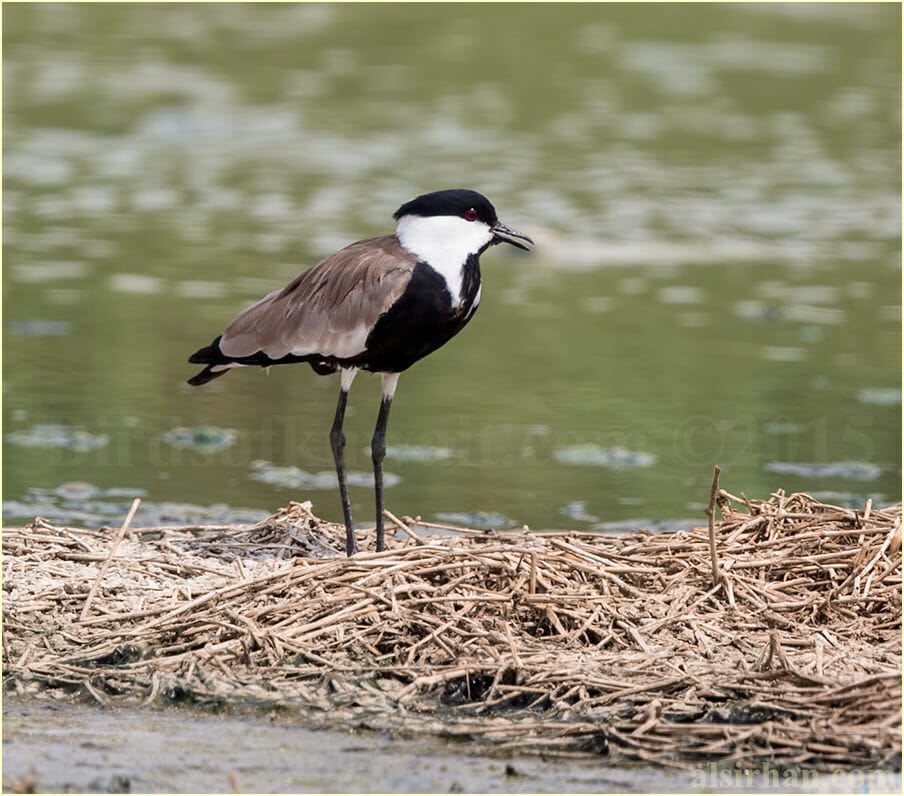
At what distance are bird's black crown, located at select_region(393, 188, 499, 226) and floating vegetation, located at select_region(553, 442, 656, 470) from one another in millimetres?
2879

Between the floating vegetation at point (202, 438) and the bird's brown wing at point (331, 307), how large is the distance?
2.47 meters

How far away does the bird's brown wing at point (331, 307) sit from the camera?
684 cm

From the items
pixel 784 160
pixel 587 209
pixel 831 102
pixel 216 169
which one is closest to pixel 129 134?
pixel 216 169

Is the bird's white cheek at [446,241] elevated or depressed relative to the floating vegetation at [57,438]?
elevated

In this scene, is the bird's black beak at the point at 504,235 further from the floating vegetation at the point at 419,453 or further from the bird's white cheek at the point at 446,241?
the floating vegetation at the point at 419,453

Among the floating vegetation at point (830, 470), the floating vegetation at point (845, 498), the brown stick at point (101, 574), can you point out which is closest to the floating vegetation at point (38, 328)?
the floating vegetation at point (830, 470)

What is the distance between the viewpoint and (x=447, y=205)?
6934 millimetres

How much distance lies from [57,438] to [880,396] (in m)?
5.10

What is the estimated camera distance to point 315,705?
560 cm

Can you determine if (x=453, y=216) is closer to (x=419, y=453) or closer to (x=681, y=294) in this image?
(x=419, y=453)

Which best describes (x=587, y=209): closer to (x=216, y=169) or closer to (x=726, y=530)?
(x=216, y=169)

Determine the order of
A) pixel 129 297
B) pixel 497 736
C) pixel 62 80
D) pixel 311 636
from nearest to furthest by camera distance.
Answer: pixel 497 736
pixel 311 636
pixel 129 297
pixel 62 80

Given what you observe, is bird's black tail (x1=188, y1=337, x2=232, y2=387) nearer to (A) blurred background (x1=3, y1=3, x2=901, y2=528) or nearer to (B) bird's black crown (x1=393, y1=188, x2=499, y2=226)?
(B) bird's black crown (x1=393, y1=188, x2=499, y2=226)

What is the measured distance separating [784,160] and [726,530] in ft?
39.0
